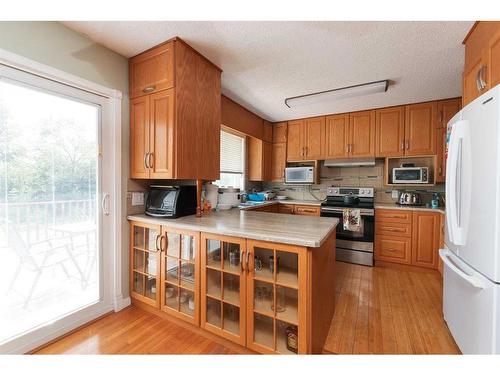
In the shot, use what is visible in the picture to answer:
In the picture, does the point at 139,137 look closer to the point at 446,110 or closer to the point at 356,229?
the point at 356,229

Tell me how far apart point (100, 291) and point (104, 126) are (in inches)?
57.2

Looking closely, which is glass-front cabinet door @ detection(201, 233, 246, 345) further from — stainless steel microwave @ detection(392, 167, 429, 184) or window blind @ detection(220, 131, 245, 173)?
stainless steel microwave @ detection(392, 167, 429, 184)

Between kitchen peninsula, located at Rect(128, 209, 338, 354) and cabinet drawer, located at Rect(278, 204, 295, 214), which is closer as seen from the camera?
kitchen peninsula, located at Rect(128, 209, 338, 354)

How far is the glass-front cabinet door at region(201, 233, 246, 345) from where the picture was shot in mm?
1529

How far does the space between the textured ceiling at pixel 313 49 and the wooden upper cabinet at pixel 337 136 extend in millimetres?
990

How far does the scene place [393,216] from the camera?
123 inches

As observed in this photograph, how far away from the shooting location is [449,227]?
58.5 inches

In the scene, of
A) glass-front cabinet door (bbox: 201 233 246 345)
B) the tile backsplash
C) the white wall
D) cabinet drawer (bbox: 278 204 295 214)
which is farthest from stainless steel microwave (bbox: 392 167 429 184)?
the white wall

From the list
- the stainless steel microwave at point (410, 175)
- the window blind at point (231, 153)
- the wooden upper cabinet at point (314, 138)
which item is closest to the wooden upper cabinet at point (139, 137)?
the window blind at point (231, 153)

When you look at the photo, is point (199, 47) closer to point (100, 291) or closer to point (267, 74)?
point (267, 74)

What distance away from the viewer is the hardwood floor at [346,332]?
1.57 m

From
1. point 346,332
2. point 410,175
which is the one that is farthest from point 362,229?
point 346,332

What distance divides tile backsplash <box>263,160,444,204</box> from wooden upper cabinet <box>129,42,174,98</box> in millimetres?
3112

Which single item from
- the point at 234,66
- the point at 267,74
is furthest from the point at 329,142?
the point at 234,66
